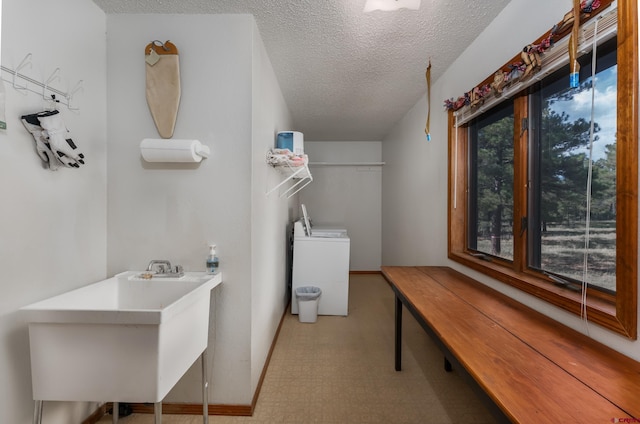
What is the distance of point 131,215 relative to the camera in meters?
1.77

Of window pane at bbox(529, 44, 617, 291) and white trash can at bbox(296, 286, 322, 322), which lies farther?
white trash can at bbox(296, 286, 322, 322)

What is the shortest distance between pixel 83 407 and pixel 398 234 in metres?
3.56

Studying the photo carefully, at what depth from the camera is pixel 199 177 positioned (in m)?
1.76

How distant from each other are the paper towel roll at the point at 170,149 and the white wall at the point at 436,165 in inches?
75.9

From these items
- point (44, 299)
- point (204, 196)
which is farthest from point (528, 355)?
point (44, 299)

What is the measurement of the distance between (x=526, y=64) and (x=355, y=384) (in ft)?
7.27

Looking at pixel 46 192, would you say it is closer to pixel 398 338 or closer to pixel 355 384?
pixel 355 384

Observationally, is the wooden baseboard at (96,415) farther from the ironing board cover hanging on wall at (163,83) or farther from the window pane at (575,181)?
the window pane at (575,181)

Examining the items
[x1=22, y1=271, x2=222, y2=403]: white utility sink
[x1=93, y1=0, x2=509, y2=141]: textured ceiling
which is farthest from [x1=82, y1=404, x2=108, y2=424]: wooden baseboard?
[x1=93, y1=0, x2=509, y2=141]: textured ceiling

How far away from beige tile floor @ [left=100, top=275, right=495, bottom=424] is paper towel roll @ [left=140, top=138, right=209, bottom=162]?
1550mm

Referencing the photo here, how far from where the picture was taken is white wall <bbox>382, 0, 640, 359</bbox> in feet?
4.67

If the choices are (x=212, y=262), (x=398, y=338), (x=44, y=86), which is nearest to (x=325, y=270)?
(x=398, y=338)

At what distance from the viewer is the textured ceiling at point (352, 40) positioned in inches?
66.0

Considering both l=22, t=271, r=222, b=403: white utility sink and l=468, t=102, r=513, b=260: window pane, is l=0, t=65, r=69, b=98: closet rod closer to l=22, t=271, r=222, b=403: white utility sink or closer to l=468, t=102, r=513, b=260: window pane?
l=22, t=271, r=222, b=403: white utility sink
